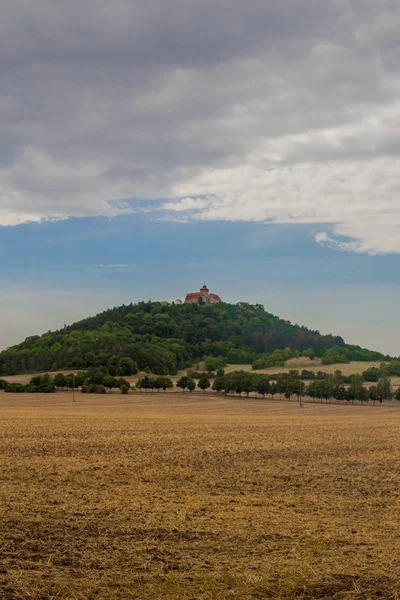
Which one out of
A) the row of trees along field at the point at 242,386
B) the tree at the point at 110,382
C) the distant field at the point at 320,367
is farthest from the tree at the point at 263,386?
the distant field at the point at 320,367

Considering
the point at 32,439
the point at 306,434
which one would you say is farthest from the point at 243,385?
the point at 32,439

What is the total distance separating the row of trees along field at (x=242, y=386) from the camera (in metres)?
111

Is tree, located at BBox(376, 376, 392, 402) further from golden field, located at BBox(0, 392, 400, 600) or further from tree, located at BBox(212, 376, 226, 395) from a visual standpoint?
golden field, located at BBox(0, 392, 400, 600)

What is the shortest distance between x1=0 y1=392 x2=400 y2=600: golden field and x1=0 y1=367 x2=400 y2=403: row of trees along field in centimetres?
8421

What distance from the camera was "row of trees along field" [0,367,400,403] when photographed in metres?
111

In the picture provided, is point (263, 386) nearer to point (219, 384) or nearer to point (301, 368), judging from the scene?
point (219, 384)

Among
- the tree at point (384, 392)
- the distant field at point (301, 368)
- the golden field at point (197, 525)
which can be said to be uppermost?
the distant field at point (301, 368)

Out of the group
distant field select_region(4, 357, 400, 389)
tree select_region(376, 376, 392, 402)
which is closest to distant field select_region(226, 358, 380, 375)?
distant field select_region(4, 357, 400, 389)

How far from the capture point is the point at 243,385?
12506cm

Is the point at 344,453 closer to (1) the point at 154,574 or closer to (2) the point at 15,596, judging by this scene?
(1) the point at 154,574

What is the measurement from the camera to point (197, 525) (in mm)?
14719

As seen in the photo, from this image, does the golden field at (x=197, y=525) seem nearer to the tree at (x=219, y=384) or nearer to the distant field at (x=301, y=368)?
the tree at (x=219, y=384)

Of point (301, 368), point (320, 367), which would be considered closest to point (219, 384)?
point (301, 368)

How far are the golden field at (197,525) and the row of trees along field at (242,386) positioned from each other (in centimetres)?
8421
